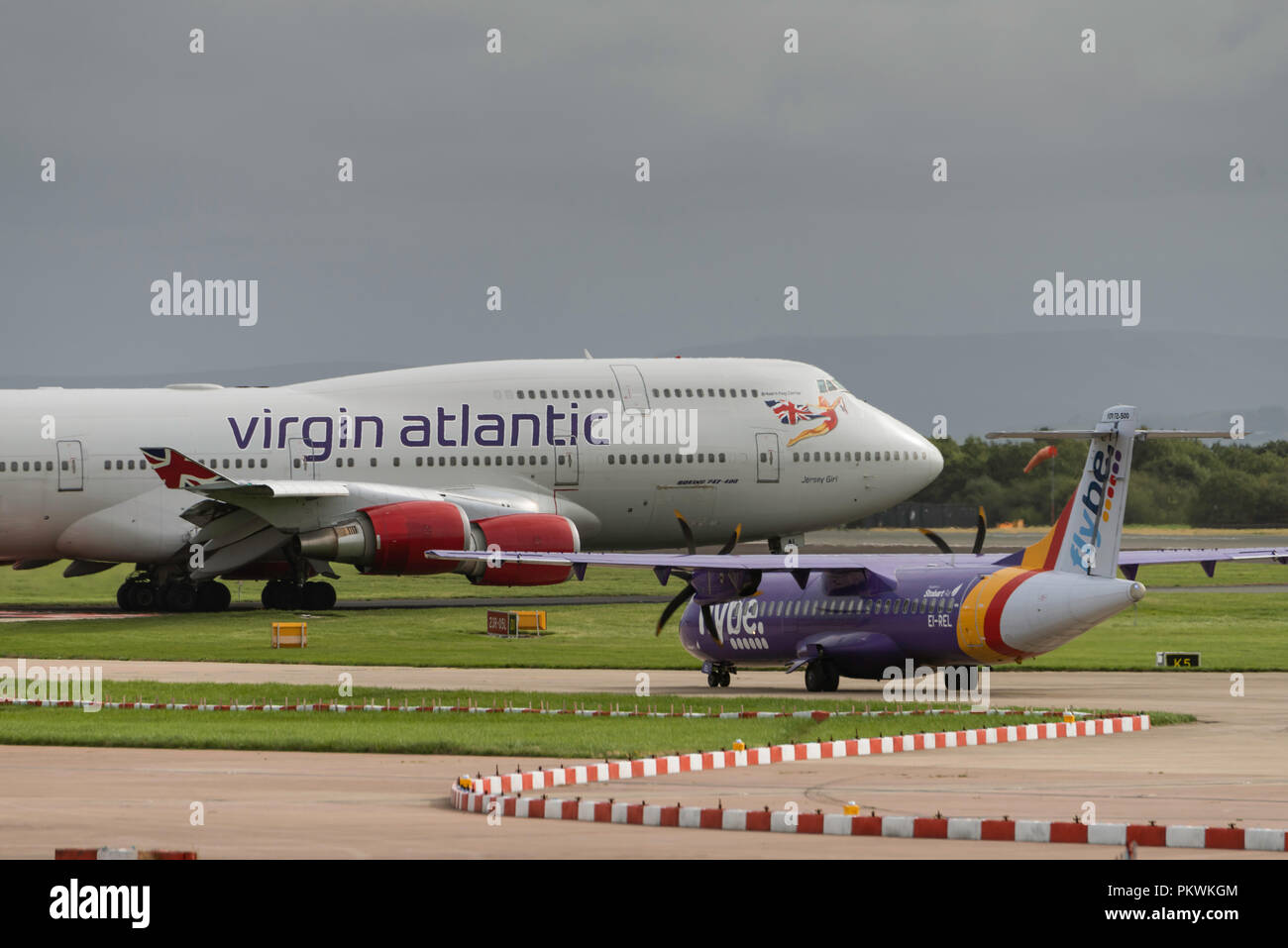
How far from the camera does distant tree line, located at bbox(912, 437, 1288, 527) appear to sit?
342 ft

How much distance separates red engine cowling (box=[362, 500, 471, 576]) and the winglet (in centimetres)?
427

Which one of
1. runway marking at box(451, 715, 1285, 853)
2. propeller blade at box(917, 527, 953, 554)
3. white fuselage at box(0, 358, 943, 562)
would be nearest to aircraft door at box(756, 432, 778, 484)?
white fuselage at box(0, 358, 943, 562)

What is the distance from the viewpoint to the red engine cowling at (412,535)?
51938 mm

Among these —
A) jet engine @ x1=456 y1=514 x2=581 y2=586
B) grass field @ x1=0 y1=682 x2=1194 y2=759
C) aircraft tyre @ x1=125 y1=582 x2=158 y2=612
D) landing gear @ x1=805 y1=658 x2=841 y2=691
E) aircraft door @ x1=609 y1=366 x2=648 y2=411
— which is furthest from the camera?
aircraft door @ x1=609 y1=366 x2=648 y2=411

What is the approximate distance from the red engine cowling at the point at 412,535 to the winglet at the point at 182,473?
4267mm

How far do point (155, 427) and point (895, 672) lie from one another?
89.4 feet

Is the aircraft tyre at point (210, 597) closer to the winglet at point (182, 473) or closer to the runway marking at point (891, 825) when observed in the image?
the winglet at point (182, 473)

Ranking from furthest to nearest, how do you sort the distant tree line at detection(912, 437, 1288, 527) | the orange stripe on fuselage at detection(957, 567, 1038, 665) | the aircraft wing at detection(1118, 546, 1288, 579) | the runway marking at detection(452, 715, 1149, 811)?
the distant tree line at detection(912, 437, 1288, 527), the aircraft wing at detection(1118, 546, 1288, 579), the orange stripe on fuselage at detection(957, 567, 1038, 665), the runway marking at detection(452, 715, 1149, 811)

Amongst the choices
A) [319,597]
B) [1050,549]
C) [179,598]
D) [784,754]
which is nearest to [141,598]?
[179,598]

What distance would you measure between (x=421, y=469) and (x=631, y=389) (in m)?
6.64

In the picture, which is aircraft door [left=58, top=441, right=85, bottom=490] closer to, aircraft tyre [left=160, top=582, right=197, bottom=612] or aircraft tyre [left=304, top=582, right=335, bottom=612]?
aircraft tyre [left=160, top=582, right=197, bottom=612]

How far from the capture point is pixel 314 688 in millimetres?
34438

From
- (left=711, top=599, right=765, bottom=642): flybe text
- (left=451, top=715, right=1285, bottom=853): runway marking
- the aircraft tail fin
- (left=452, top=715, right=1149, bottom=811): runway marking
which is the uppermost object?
the aircraft tail fin
